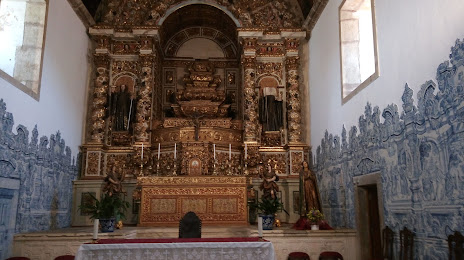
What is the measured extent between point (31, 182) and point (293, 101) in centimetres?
870

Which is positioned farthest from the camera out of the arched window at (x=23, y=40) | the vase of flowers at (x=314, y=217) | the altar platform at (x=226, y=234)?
the arched window at (x=23, y=40)

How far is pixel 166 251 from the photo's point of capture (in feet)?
19.4

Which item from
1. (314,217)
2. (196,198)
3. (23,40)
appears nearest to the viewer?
(314,217)

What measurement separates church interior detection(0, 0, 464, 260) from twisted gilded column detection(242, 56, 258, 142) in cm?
6

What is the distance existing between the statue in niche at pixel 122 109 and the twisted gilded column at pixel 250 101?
158 inches

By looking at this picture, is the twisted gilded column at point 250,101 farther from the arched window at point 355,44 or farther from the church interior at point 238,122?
the arched window at point 355,44

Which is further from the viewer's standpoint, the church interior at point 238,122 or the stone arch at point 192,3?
the stone arch at point 192,3

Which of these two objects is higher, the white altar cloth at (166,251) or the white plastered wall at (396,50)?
the white plastered wall at (396,50)

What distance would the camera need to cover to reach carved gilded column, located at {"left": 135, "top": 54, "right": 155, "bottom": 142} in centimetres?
1434

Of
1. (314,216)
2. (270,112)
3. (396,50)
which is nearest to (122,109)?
(270,112)

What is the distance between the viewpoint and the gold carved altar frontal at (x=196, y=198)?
1169 centimetres

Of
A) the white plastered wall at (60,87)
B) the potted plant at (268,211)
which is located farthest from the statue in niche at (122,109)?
the potted plant at (268,211)

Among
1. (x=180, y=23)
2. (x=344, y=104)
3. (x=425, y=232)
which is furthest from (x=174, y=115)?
(x=425, y=232)

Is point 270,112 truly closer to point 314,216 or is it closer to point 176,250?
point 314,216
